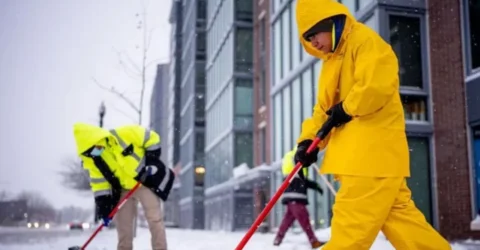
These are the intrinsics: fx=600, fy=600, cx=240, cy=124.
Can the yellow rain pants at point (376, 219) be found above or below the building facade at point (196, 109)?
below

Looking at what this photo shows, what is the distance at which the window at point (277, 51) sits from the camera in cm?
2058

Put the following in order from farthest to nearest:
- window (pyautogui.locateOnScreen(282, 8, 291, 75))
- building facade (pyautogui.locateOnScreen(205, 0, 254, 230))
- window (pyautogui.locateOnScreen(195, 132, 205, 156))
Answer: window (pyautogui.locateOnScreen(195, 132, 205, 156)) → building facade (pyautogui.locateOnScreen(205, 0, 254, 230)) → window (pyautogui.locateOnScreen(282, 8, 291, 75))

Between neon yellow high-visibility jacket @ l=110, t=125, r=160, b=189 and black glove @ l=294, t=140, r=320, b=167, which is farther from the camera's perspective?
neon yellow high-visibility jacket @ l=110, t=125, r=160, b=189

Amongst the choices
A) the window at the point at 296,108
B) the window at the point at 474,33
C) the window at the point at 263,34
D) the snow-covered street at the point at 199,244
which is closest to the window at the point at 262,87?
the window at the point at 263,34

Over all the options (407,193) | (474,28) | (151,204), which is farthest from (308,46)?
(474,28)

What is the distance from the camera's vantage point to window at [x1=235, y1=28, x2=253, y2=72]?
29.2 metres

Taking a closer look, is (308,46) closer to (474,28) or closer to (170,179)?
(170,179)

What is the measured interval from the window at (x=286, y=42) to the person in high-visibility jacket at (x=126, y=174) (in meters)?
12.9

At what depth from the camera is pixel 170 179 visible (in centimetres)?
702

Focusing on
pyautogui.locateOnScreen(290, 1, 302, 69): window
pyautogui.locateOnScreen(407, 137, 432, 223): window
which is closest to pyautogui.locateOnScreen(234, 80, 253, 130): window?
pyautogui.locateOnScreen(290, 1, 302, 69): window

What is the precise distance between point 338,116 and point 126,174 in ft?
12.9

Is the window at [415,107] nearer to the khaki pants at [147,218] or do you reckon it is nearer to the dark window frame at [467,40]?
the dark window frame at [467,40]

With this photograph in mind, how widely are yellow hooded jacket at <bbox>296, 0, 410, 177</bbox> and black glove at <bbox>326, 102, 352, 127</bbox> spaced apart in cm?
3

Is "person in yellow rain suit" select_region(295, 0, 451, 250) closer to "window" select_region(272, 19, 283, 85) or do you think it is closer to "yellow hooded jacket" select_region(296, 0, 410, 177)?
"yellow hooded jacket" select_region(296, 0, 410, 177)
